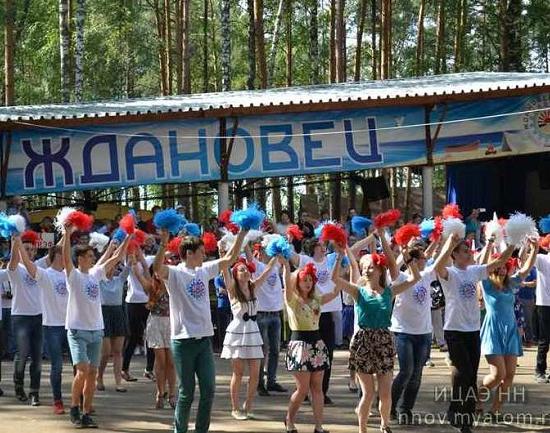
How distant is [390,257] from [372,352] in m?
0.97

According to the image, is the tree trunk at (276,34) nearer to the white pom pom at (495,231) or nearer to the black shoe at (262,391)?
the black shoe at (262,391)

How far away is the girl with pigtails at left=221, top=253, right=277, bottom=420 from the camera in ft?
36.2

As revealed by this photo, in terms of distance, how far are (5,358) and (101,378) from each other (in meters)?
3.79

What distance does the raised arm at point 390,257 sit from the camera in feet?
31.9

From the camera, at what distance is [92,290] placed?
10.4 meters

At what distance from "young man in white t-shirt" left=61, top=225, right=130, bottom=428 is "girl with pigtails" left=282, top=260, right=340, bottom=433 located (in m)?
1.74

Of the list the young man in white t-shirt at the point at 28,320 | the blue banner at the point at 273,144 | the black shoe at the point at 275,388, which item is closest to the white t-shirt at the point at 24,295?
the young man in white t-shirt at the point at 28,320

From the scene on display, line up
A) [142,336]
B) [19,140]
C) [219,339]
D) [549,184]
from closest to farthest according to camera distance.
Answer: [142,336] → [219,339] → [19,140] → [549,184]

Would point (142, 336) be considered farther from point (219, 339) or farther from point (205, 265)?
point (205, 265)

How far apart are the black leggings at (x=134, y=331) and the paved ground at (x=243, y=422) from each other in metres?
0.30

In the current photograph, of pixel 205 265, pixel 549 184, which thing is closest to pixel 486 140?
pixel 549 184

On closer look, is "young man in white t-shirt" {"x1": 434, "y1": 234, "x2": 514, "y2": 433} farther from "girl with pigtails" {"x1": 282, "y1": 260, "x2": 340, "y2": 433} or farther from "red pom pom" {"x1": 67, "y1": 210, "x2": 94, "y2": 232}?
"red pom pom" {"x1": 67, "y1": 210, "x2": 94, "y2": 232}

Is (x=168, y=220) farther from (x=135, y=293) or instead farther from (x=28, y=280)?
(x=135, y=293)

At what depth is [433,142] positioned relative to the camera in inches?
803
